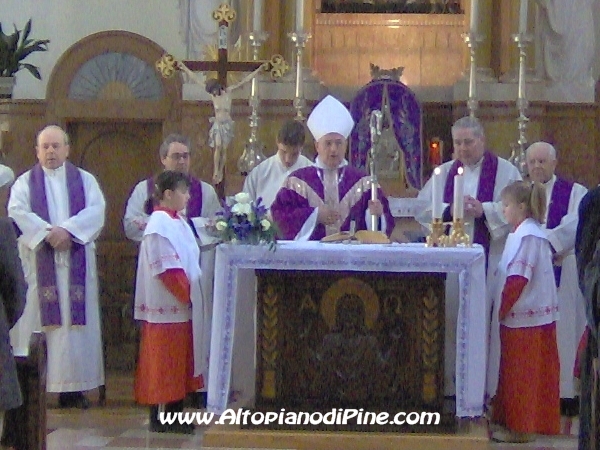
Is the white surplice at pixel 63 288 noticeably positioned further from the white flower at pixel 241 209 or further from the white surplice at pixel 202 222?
the white flower at pixel 241 209

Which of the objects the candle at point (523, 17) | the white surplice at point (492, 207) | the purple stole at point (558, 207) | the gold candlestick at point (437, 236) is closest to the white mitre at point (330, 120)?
the white surplice at point (492, 207)

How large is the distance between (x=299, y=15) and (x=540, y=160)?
235 cm

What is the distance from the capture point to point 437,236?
21.1 feet

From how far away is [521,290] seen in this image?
6590 millimetres

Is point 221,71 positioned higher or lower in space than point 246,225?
higher

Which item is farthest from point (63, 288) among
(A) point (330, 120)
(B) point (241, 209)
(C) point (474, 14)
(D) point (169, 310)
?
(C) point (474, 14)

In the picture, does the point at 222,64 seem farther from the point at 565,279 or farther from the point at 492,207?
the point at 565,279

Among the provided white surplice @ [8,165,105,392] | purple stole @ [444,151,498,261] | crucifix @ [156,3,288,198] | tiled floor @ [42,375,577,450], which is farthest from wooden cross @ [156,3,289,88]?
tiled floor @ [42,375,577,450]

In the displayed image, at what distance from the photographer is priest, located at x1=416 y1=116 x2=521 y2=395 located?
294 inches

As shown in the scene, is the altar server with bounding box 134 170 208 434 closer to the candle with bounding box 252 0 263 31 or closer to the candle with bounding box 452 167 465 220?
the candle with bounding box 452 167 465 220

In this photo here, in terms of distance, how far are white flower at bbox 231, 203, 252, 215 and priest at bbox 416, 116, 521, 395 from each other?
→ 156 centimetres

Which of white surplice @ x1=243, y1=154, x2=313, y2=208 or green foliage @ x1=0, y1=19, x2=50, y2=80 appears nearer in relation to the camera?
white surplice @ x1=243, y1=154, x2=313, y2=208

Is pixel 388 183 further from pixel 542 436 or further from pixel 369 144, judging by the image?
pixel 542 436

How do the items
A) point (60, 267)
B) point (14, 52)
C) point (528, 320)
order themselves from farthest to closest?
point (14, 52) → point (60, 267) → point (528, 320)
